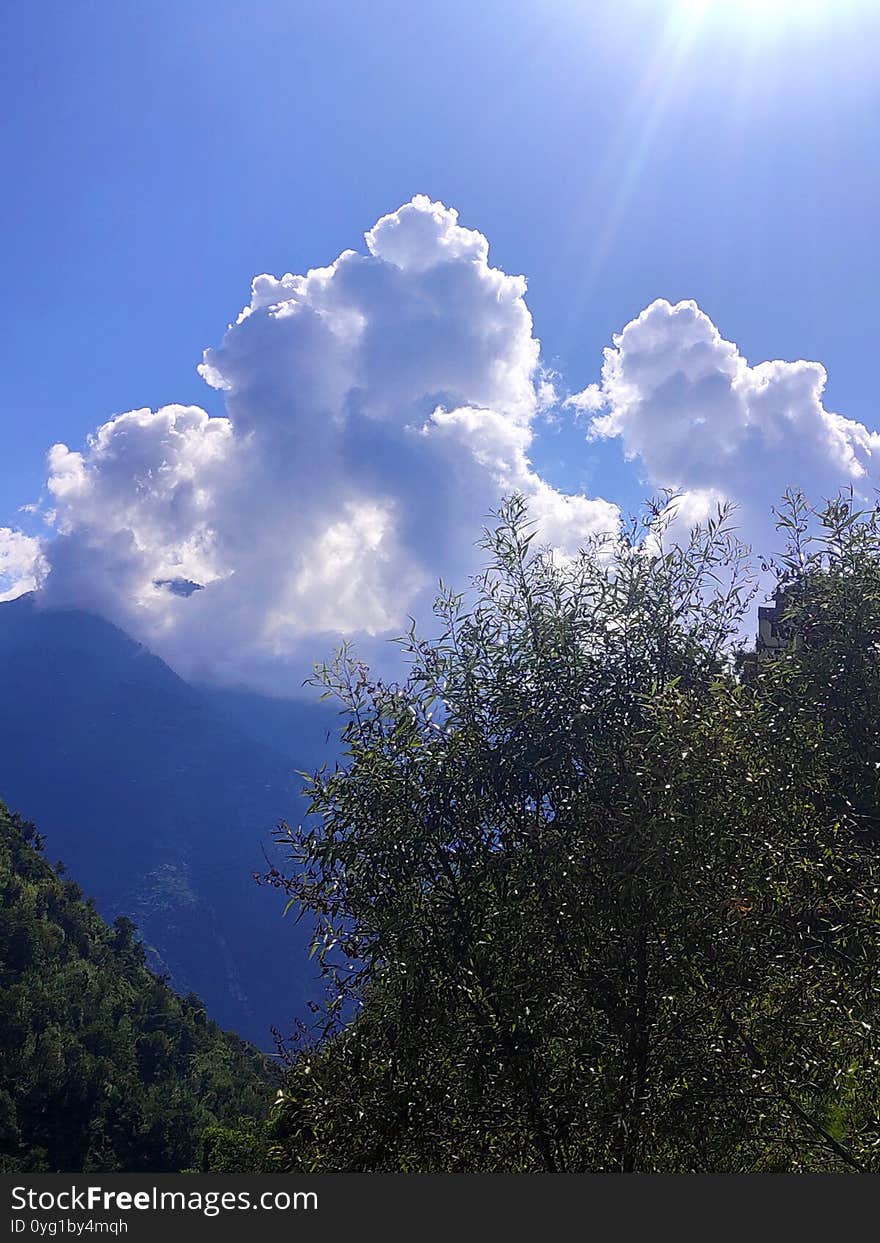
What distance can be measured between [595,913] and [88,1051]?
122579 millimetres

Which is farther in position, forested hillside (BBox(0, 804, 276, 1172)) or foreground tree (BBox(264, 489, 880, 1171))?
forested hillside (BBox(0, 804, 276, 1172))

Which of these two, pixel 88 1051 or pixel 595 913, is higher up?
pixel 88 1051

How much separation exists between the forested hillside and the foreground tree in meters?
98.1

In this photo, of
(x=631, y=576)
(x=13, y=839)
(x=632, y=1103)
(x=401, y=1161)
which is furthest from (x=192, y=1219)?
(x=13, y=839)

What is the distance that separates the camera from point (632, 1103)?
4633mm

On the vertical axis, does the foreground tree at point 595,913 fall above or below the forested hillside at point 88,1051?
below

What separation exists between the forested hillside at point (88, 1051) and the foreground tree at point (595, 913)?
98125 mm

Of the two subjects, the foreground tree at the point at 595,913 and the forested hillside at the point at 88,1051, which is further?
the forested hillside at the point at 88,1051

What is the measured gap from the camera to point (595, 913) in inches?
193

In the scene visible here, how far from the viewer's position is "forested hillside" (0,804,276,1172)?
9444 cm

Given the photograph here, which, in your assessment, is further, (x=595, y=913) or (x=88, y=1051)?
(x=88, y=1051)

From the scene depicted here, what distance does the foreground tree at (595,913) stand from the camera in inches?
185

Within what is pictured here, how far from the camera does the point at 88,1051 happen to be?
10456 centimetres

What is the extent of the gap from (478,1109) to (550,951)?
113 centimetres
